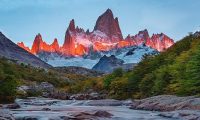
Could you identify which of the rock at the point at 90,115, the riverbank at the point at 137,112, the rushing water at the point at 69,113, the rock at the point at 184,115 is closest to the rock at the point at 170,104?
the riverbank at the point at 137,112

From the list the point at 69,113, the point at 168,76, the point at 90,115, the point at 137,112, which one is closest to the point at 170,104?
the point at 137,112

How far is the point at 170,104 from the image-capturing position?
2280 inches

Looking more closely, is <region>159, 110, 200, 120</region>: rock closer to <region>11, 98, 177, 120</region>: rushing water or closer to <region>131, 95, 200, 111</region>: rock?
<region>11, 98, 177, 120</region>: rushing water

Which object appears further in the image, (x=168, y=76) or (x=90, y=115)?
(x=168, y=76)

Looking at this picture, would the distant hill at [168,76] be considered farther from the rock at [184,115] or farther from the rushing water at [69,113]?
the rock at [184,115]

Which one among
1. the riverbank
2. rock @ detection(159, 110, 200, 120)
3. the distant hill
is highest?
the distant hill

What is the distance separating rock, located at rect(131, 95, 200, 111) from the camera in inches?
2062

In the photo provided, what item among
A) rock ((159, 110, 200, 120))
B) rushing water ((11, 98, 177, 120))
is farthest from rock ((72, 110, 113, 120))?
rock ((159, 110, 200, 120))

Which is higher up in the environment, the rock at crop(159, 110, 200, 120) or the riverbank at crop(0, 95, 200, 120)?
the riverbank at crop(0, 95, 200, 120)

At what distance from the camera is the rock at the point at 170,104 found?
5238 centimetres

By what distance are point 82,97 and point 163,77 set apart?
36340mm

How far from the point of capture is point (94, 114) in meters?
46.2

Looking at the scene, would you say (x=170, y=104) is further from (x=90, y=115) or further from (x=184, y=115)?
(x=90, y=115)

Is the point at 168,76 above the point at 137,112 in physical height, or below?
above
